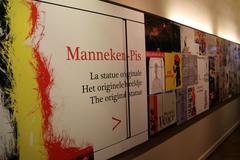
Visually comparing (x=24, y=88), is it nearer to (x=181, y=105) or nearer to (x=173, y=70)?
(x=173, y=70)

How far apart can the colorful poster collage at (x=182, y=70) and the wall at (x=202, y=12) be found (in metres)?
0.16

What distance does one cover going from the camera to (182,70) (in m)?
4.29

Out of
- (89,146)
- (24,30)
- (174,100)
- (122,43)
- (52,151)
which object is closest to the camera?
(24,30)

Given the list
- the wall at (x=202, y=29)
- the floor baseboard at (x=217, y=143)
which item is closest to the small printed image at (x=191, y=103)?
the wall at (x=202, y=29)

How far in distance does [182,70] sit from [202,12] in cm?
190

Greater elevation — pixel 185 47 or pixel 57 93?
pixel 185 47

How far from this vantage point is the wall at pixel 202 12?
3.64 metres

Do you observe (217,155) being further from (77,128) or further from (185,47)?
(77,128)

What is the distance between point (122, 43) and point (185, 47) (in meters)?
1.82

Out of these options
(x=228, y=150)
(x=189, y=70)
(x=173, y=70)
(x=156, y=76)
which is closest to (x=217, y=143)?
(x=228, y=150)

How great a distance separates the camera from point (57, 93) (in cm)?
210

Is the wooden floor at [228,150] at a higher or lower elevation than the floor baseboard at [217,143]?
lower

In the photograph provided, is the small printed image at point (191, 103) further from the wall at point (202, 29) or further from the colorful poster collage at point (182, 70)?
the wall at point (202, 29)

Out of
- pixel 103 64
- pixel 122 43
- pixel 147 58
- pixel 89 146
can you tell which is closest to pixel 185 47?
pixel 147 58
